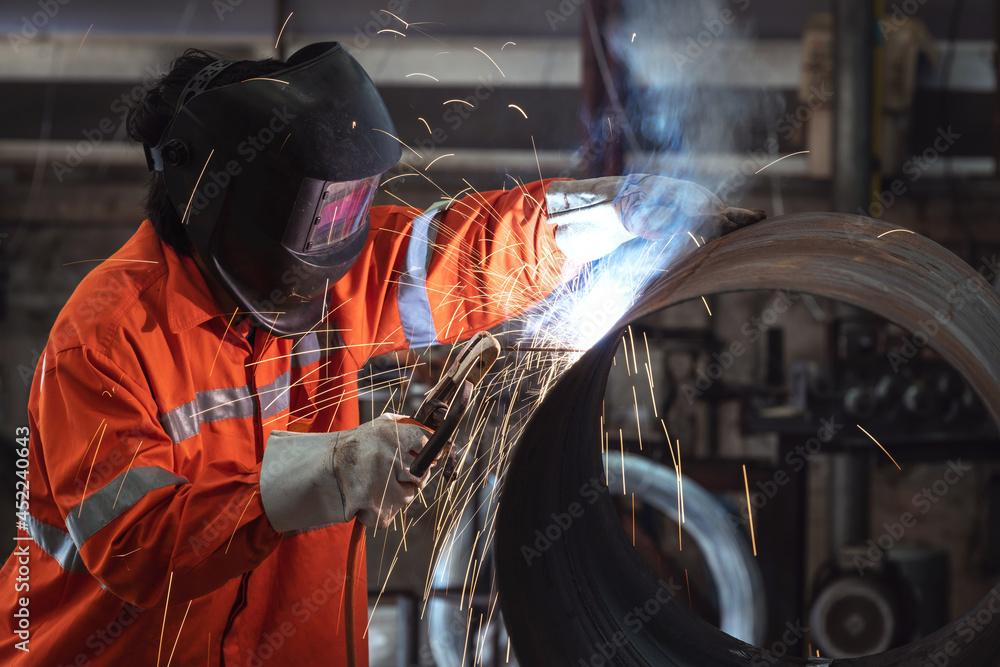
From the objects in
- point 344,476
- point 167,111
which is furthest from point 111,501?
point 167,111

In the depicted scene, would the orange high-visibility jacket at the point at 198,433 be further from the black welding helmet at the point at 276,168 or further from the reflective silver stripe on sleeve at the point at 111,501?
the black welding helmet at the point at 276,168

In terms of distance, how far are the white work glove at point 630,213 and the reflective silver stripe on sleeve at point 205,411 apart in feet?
2.46

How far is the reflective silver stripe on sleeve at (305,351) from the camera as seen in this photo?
1.59 metres

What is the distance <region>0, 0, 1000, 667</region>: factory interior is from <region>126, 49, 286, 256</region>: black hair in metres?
0.75

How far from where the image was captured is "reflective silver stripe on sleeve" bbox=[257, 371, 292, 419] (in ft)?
4.95

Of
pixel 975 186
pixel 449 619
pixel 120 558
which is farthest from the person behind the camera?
pixel 975 186

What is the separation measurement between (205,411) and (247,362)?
0.49 ft

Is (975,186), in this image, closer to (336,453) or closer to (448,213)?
(448,213)

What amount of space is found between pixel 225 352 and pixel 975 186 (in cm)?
449

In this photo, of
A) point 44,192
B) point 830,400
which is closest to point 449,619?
point 830,400

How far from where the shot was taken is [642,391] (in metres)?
4.55

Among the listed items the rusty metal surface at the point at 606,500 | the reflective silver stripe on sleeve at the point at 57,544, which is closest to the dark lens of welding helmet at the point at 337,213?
the rusty metal surface at the point at 606,500


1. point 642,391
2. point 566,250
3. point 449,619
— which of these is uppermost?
point 566,250

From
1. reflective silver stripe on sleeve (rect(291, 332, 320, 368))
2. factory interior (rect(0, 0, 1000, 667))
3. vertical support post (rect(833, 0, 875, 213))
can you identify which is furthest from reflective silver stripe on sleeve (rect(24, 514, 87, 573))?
vertical support post (rect(833, 0, 875, 213))
